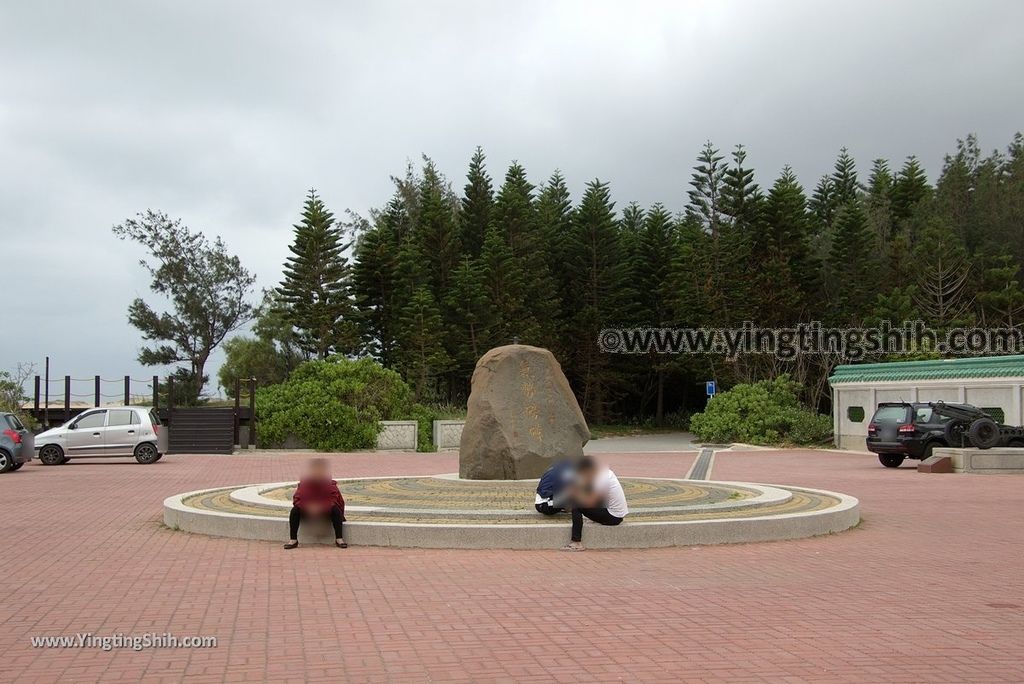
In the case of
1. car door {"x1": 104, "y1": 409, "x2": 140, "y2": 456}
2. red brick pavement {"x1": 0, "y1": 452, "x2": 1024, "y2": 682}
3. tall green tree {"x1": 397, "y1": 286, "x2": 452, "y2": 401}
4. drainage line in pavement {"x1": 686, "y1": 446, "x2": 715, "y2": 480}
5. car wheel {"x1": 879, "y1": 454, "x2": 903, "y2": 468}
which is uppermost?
tall green tree {"x1": 397, "y1": 286, "x2": 452, "y2": 401}

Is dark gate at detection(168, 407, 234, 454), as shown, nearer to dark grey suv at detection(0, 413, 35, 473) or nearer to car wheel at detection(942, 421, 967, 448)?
dark grey suv at detection(0, 413, 35, 473)

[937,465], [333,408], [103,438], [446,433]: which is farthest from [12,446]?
[937,465]

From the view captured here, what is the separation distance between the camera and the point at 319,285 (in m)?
42.9

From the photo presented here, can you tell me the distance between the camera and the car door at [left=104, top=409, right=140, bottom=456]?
23047 millimetres

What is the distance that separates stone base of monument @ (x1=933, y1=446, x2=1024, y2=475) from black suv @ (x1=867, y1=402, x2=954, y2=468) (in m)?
1.41

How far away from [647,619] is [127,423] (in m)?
19.8

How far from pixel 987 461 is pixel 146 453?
19203 mm

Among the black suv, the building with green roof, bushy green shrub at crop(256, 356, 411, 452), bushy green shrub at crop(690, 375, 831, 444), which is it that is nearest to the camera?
the black suv

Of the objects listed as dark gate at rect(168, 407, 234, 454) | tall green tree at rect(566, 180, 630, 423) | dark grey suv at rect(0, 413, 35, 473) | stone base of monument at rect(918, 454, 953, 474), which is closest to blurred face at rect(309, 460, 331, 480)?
dark grey suv at rect(0, 413, 35, 473)

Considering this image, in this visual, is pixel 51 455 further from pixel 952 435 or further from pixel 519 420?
pixel 952 435

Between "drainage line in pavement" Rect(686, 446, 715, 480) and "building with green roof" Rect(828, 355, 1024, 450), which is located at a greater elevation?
"building with green roof" Rect(828, 355, 1024, 450)

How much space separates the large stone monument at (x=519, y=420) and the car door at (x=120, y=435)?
12.5m

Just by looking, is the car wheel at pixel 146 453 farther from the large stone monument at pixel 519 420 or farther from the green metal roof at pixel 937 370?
the green metal roof at pixel 937 370

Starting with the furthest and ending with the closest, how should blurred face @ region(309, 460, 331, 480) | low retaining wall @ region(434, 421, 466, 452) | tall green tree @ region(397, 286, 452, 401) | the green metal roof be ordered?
tall green tree @ region(397, 286, 452, 401)
low retaining wall @ region(434, 421, 466, 452)
the green metal roof
blurred face @ region(309, 460, 331, 480)
